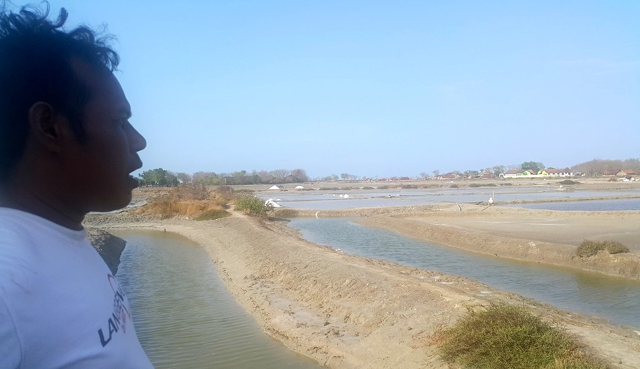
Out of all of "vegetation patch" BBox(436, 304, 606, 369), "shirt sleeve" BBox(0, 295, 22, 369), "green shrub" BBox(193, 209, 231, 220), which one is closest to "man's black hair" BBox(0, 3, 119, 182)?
"shirt sleeve" BBox(0, 295, 22, 369)

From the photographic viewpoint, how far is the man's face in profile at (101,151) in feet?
4.36

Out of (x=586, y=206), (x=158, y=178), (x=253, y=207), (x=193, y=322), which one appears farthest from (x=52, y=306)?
(x=158, y=178)

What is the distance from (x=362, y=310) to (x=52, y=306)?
1083 centimetres

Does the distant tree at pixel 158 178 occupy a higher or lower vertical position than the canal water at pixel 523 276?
higher

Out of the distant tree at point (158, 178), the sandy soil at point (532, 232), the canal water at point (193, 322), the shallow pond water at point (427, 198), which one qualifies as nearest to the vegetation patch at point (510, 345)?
the canal water at point (193, 322)

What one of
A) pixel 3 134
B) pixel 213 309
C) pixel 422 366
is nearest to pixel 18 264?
pixel 3 134

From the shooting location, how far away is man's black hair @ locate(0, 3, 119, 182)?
4.00ft

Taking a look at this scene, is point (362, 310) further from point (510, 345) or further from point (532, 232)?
point (532, 232)

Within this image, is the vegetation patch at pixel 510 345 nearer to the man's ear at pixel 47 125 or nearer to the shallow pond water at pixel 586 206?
the man's ear at pixel 47 125

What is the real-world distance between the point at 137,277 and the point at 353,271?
886cm

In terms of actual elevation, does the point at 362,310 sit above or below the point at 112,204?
below

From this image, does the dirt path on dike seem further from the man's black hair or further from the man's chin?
the man's black hair

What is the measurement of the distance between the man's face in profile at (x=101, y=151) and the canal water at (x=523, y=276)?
13.5 meters

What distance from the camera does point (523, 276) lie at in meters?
18.1
